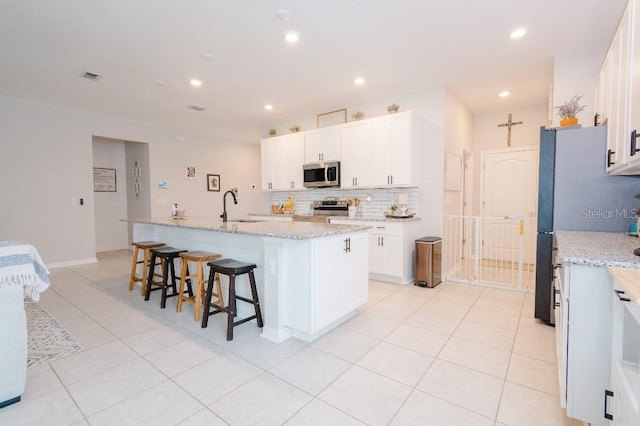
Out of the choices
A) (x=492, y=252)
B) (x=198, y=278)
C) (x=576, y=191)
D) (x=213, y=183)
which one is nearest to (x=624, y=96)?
(x=576, y=191)

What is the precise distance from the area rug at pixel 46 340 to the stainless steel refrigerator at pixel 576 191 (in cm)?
407

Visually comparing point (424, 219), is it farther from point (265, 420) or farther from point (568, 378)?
point (265, 420)

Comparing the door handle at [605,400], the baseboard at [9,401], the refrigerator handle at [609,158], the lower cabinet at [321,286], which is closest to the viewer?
the door handle at [605,400]

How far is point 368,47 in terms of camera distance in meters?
3.34

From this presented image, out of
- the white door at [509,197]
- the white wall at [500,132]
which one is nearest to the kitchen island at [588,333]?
the white door at [509,197]

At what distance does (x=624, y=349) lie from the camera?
130 centimetres

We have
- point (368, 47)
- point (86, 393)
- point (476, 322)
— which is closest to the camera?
point (86, 393)

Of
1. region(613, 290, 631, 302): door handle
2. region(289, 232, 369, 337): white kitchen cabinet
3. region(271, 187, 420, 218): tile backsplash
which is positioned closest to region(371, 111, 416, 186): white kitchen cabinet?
region(271, 187, 420, 218): tile backsplash

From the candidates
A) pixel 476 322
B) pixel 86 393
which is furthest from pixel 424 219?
pixel 86 393

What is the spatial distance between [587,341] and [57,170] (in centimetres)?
720

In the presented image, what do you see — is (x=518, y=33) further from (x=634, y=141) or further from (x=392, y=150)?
(x=634, y=141)

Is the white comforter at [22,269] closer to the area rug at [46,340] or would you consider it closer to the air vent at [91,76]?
the area rug at [46,340]

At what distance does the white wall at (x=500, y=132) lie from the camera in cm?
537

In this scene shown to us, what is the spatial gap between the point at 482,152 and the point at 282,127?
13.1 ft
